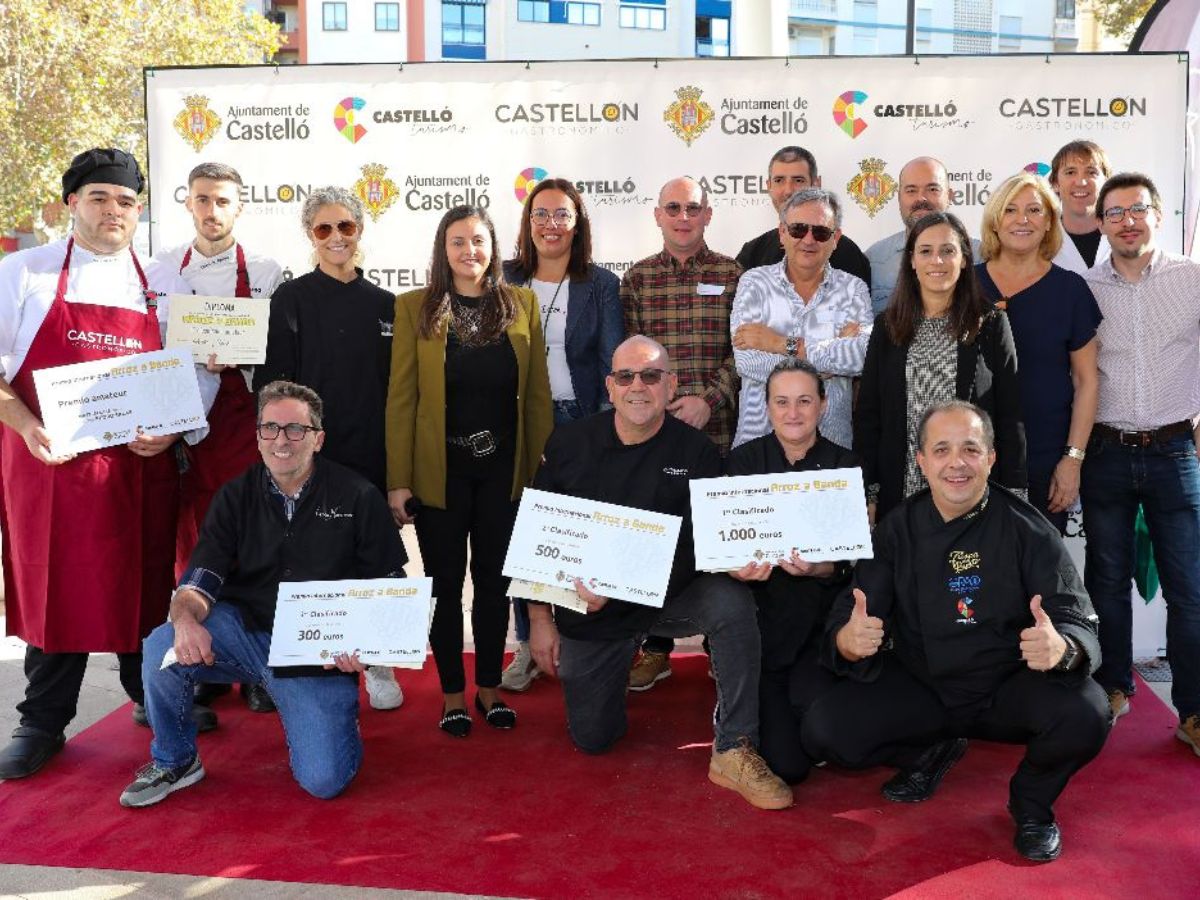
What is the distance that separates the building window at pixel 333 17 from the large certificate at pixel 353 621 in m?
27.4

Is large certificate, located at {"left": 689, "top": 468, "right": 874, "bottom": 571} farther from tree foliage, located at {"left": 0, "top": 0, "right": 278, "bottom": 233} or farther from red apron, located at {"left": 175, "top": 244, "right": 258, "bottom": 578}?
tree foliage, located at {"left": 0, "top": 0, "right": 278, "bottom": 233}

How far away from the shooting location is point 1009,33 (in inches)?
1742

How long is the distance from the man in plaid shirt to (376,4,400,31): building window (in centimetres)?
2676

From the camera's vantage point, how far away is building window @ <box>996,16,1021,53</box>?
4409cm

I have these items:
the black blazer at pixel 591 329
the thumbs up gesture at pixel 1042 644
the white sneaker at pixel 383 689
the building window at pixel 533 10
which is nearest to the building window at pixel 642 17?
the building window at pixel 533 10

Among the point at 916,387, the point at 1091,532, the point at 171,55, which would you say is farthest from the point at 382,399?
the point at 171,55

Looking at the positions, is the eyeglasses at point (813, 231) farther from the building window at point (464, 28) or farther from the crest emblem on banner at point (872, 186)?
the building window at point (464, 28)

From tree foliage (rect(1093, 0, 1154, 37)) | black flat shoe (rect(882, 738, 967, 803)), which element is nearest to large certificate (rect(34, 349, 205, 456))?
black flat shoe (rect(882, 738, 967, 803))

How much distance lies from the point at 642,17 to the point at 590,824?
31790 millimetres

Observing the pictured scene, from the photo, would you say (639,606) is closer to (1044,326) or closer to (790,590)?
(790,590)

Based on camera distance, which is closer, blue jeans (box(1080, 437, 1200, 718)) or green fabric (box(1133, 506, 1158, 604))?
blue jeans (box(1080, 437, 1200, 718))

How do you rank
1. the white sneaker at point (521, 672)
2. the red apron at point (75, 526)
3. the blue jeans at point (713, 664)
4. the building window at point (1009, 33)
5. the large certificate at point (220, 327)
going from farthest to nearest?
1. the building window at point (1009, 33)
2. the white sneaker at point (521, 672)
3. the large certificate at point (220, 327)
4. the red apron at point (75, 526)
5. the blue jeans at point (713, 664)

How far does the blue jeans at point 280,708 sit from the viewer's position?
3.70 meters

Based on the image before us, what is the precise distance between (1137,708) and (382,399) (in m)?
3.29
